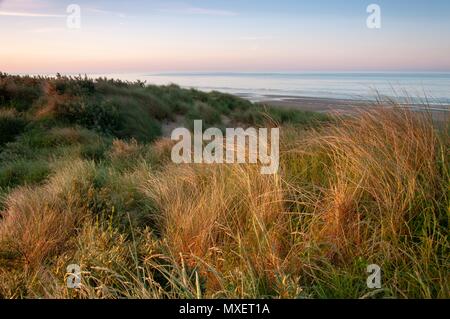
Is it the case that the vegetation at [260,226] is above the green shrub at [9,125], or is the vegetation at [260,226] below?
below

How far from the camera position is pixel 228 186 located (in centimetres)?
440

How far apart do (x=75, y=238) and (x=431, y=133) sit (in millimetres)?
3188


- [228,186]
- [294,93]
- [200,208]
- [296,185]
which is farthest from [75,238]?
[294,93]

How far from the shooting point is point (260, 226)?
3.09 m

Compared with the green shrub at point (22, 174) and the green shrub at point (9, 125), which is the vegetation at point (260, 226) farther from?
the green shrub at point (9, 125)

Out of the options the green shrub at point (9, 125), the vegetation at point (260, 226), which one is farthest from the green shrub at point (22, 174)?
the green shrub at point (9, 125)

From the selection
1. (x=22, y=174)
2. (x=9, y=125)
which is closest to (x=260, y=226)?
(x=22, y=174)

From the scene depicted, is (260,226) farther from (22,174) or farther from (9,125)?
(9,125)

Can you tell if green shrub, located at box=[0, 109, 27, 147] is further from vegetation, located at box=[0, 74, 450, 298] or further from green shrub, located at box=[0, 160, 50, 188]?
vegetation, located at box=[0, 74, 450, 298]

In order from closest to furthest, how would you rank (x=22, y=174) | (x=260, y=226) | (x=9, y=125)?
(x=260, y=226) → (x=22, y=174) → (x=9, y=125)

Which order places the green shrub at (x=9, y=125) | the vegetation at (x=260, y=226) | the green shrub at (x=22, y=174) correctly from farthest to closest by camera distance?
1. the green shrub at (x=9, y=125)
2. the green shrub at (x=22, y=174)
3. the vegetation at (x=260, y=226)

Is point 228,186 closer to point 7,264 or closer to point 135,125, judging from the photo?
point 7,264

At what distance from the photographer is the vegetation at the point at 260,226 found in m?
2.77

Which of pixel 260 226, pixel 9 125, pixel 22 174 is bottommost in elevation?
pixel 22 174
